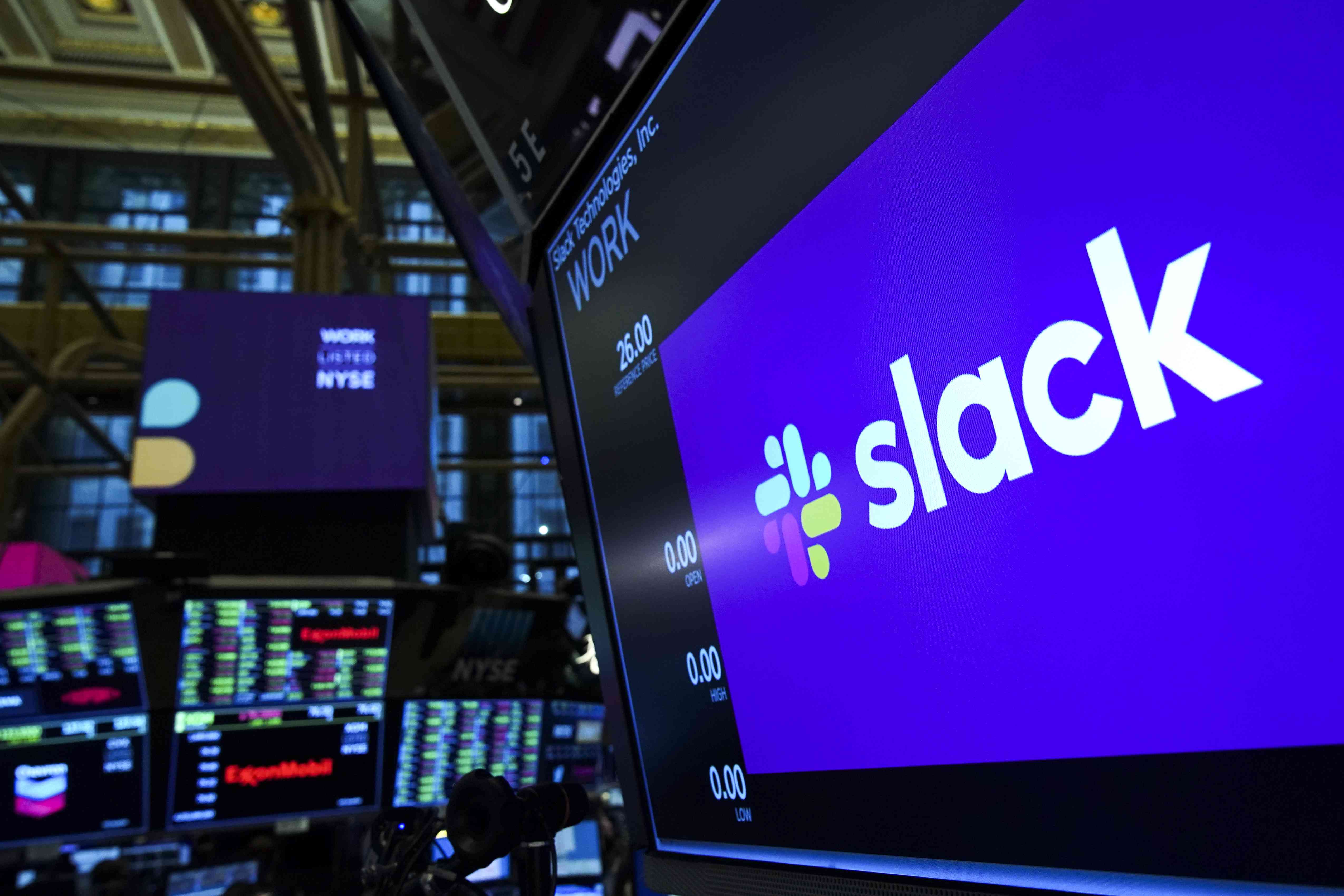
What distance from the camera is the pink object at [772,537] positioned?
1.05 m

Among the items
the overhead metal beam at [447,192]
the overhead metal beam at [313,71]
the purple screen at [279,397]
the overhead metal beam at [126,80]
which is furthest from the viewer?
the overhead metal beam at [126,80]

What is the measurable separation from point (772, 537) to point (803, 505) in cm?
8

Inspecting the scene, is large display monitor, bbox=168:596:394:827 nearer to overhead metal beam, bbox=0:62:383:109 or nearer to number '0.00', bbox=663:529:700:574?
number '0.00', bbox=663:529:700:574

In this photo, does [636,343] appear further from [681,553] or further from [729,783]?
[729,783]

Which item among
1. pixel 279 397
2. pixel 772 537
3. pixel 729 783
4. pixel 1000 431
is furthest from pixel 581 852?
pixel 1000 431

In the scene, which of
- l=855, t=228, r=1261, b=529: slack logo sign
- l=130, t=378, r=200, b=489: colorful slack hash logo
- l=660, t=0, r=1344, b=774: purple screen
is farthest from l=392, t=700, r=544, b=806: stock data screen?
l=855, t=228, r=1261, b=529: slack logo sign

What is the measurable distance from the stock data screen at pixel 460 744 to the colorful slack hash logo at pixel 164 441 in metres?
1.48

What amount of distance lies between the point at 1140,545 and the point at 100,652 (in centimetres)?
348

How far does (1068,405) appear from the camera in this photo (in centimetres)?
68

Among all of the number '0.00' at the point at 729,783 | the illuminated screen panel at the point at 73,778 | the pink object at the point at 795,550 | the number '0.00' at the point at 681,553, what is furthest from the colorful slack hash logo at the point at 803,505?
the illuminated screen panel at the point at 73,778

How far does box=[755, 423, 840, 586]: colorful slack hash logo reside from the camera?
958 millimetres

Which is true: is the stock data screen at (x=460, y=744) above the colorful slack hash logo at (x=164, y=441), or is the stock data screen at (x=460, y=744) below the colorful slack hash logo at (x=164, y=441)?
below

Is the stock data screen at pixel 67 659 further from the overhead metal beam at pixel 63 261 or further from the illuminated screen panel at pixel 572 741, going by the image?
the overhead metal beam at pixel 63 261

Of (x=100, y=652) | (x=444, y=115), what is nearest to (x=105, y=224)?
(x=100, y=652)
